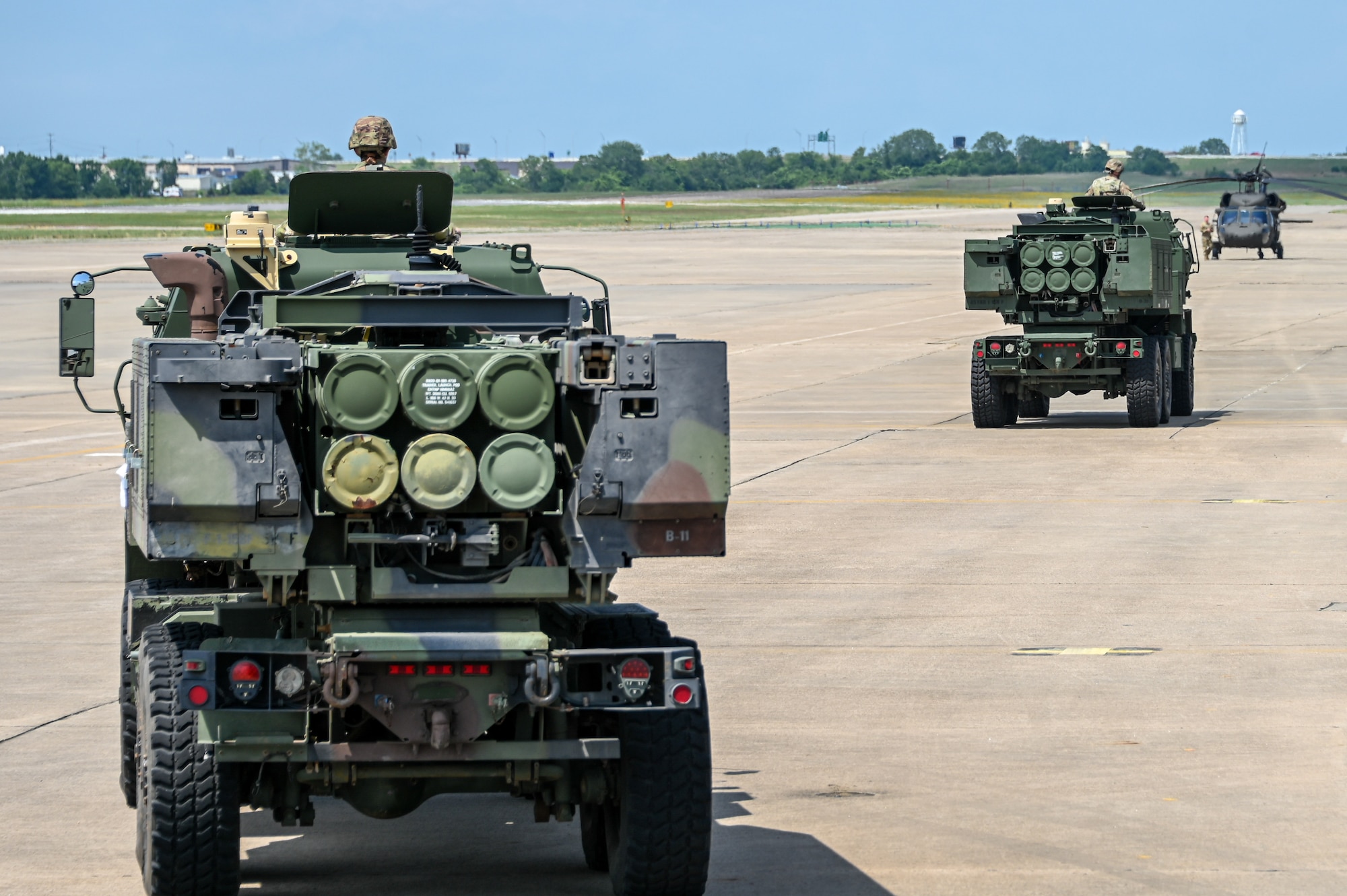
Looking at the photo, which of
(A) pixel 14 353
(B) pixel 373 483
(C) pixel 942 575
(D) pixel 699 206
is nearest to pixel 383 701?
(B) pixel 373 483

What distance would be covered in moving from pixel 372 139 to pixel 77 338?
2.37 meters

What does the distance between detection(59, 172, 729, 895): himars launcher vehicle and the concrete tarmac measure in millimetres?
712

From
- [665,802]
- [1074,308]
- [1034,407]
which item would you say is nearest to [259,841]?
[665,802]

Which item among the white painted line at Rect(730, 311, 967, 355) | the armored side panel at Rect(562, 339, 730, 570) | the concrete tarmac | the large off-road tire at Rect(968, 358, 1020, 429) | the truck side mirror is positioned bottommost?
the concrete tarmac

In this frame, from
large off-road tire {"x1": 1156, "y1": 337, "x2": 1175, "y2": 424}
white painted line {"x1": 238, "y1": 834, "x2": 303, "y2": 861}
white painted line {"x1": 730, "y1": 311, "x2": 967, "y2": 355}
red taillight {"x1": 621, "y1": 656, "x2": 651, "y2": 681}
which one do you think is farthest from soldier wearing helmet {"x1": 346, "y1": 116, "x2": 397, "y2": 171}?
white painted line {"x1": 730, "y1": 311, "x2": 967, "y2": 355}

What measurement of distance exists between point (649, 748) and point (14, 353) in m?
33.0

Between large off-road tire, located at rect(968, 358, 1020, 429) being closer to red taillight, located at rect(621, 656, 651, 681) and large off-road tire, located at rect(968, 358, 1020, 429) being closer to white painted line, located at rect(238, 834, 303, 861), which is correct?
white painted line, located at rect(238, 834, 303, 861)

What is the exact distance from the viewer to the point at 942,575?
1386 cm

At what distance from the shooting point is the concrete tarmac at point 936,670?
7.54 m

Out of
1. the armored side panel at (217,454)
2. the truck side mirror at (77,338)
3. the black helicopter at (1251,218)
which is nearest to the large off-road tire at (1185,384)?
the truck side mirror at (77,338)

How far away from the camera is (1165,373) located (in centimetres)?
2427

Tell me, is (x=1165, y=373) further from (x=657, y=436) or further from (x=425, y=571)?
(x=425, y=571)

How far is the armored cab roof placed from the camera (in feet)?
31.5

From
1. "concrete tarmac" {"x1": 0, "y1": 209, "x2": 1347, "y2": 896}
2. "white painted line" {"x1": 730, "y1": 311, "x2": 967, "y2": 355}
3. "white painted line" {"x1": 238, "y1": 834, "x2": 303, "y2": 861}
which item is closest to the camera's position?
"concrete tarmac" {"x1": 0, "y1": 209, "x2": 1347, "y2": 896}
